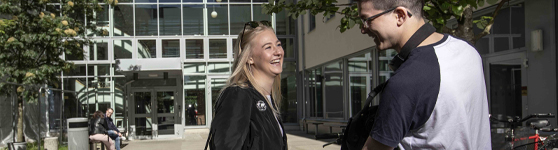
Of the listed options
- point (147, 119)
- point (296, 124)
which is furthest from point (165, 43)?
point (296, 124)

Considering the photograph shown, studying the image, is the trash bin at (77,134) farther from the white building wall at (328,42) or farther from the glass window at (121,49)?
the glass window at (121,49)

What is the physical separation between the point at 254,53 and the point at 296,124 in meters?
22.5

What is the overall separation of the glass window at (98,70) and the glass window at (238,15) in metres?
5.74

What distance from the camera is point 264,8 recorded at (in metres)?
6.42

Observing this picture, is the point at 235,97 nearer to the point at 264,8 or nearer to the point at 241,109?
the point at 241,109

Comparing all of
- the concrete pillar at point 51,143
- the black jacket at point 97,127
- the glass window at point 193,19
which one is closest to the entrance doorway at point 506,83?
the black jacket at point 97,127

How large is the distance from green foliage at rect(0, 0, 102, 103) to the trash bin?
5.85 feet

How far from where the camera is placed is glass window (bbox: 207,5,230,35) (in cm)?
2447

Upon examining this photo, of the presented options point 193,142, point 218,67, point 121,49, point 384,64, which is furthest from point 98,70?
point 384,64

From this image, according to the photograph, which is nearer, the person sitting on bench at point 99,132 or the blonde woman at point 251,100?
the blonde woman at point 251,100

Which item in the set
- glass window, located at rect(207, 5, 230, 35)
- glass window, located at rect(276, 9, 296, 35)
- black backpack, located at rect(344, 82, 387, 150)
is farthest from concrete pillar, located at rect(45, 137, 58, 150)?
glass window, located at rect(276, 9, 296, 35)

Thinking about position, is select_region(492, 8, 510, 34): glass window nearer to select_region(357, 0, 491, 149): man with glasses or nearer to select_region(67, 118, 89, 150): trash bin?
select_region(357, 0, 491, 149): man with glasses

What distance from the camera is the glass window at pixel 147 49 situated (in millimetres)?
23578

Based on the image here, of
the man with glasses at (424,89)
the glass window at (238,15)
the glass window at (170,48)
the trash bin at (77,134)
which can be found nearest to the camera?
the man with glasses at (424,89)
